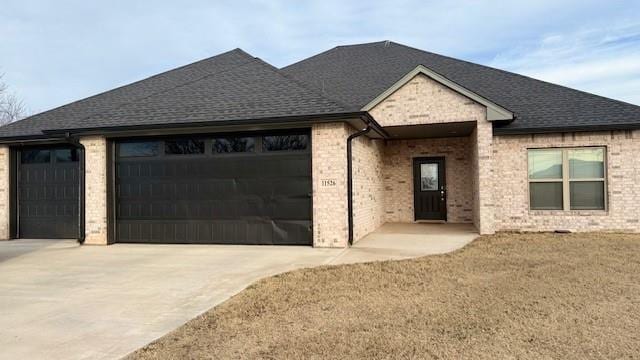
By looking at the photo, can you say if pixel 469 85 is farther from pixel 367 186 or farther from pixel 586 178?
pixel 367 186

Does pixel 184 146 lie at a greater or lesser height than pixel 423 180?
greater

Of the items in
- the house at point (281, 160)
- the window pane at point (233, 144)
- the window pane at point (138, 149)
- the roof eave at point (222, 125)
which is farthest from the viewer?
the window pane at point (138, 149)

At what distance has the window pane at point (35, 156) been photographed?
11.9 meters

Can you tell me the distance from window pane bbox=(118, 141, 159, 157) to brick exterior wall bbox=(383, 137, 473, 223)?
25.7 feet

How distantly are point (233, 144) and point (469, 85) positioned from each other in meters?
8.57

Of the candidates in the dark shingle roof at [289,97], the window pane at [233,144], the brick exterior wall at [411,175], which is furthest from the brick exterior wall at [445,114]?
the window pane at [233,144]

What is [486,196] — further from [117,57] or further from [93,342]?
[117,57]

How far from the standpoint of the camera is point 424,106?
37.0 feet

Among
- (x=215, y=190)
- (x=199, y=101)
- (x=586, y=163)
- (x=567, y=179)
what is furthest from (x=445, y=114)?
(x=199, y=101)

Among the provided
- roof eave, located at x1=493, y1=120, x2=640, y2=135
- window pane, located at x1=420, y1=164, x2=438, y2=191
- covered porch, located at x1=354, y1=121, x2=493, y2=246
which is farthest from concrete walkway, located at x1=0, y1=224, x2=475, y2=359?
window pane, located at x1=420, y1=164, x2=438, y2=191

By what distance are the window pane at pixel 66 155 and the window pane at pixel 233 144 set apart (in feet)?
15.1

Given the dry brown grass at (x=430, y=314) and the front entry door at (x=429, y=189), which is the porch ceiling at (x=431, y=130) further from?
the dry brown grass at (x=430, y=314)

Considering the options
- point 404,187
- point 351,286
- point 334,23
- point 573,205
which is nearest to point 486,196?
point 573,205

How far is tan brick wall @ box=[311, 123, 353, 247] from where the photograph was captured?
30.1 feet
